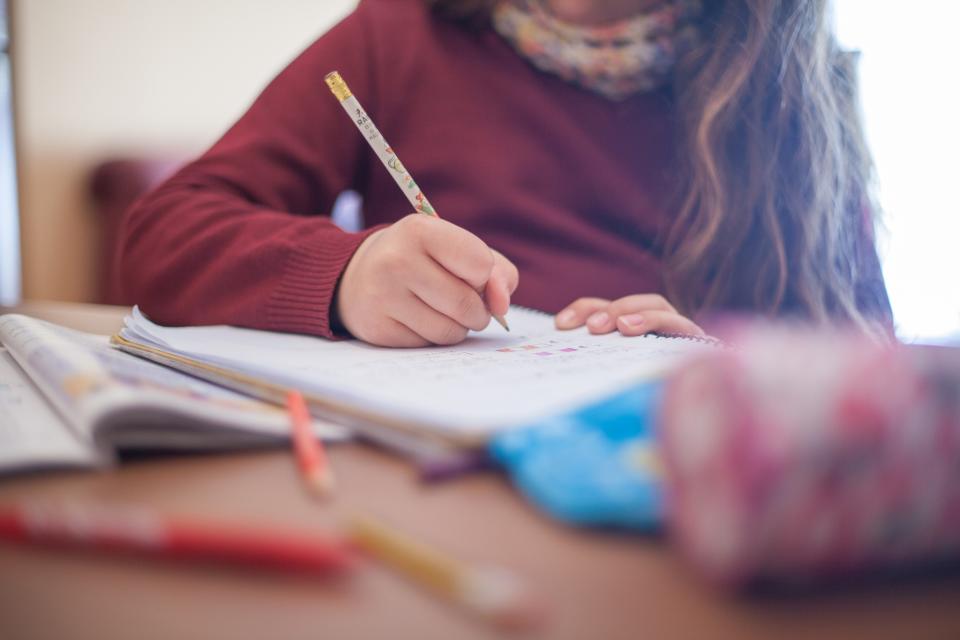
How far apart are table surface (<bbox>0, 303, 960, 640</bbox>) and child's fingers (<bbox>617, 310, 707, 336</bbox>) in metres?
0.26

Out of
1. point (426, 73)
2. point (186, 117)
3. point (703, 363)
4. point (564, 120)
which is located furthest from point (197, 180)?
point (186, 117)

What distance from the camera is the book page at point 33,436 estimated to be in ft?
0.71

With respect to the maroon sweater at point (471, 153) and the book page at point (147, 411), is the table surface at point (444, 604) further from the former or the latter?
the maroon sweater at point (471, 153)

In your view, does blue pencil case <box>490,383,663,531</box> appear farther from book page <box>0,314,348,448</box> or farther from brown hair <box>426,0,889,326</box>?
brown hair <box>426,0,889,326</box>

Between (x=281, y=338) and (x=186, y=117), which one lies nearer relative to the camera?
(x=281, y=338)

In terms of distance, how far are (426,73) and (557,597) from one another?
2.16 feet

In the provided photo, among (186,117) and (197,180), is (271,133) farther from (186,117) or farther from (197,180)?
(186,117)

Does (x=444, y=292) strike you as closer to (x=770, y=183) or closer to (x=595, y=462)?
(x=595, y=462)

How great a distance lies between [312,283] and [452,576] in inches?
13.0

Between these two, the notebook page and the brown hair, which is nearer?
the notebook page

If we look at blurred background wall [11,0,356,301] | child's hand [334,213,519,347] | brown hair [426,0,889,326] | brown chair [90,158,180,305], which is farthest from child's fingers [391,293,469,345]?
blurred background wall [11,0,356,301]

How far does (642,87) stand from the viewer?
2.37ft

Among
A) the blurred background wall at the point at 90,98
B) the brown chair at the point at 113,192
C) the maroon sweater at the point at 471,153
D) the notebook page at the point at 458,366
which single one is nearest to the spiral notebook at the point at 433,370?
the notebook page at the point at 458,366

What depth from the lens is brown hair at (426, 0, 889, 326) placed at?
66 centimetres
